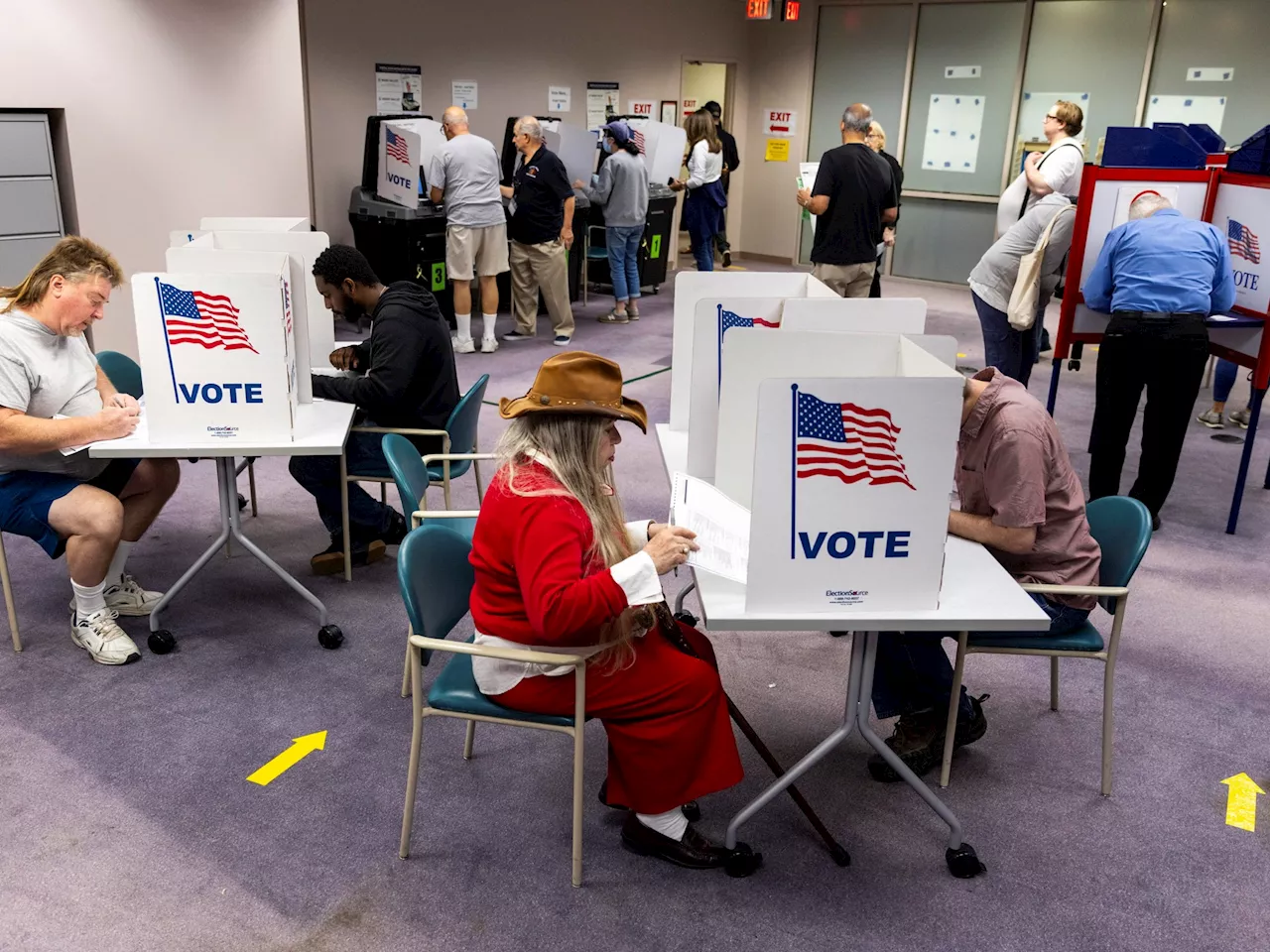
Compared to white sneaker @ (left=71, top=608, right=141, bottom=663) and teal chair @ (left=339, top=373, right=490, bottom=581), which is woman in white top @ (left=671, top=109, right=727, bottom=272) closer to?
teal chair @ (left=339, top=373, right=490, bottom=581)

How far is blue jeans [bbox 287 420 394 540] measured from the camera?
371 centimetres

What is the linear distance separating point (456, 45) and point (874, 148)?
11.0 ft

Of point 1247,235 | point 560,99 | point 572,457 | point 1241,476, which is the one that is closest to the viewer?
point 572,457

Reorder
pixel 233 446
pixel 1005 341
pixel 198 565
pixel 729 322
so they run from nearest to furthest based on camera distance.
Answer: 1. pixel 729 322
2. pixel 233 446
3. pixel 198 565
4. pixel 1005 341

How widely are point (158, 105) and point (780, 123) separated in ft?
22.2

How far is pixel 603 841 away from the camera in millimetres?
2508

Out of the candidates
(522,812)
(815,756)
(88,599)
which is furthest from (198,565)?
(815,756)

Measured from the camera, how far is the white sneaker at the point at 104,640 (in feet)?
10.5

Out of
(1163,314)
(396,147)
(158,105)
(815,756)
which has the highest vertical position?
(158,105)

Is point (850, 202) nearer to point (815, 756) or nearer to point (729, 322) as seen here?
point (729, 322)

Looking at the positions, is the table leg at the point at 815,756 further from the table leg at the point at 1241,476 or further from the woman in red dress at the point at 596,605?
the table leg at the point at 1241,476

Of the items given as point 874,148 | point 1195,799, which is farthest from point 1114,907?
point 874,148

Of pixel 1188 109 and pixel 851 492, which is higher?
pixel 1188 109

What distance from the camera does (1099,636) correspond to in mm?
2662
